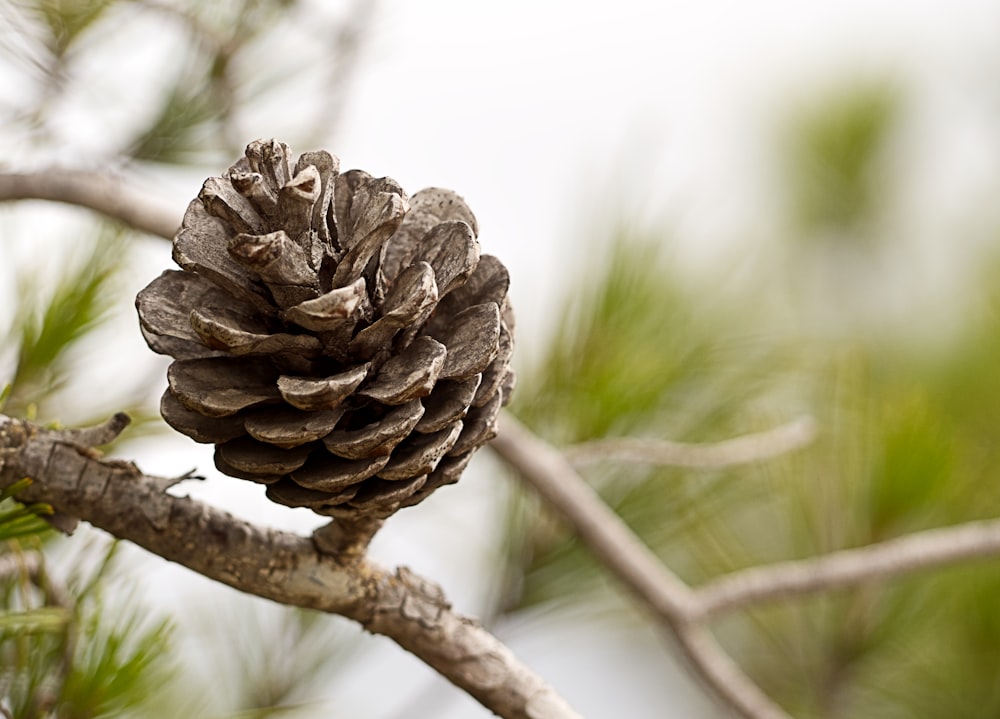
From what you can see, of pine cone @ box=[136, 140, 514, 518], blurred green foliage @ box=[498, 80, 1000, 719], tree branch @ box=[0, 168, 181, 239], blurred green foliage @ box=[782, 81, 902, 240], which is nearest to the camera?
pine cone @ box=[136, 140, 514, 518]

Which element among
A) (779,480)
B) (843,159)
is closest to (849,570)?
(779,480)

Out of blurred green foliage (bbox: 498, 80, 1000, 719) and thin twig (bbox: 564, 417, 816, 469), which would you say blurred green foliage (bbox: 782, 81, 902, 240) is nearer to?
blurred green foliage (bbox: 498, 80, 1000, 719)

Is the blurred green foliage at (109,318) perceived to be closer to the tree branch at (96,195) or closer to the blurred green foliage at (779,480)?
the tree branch at (96,195)

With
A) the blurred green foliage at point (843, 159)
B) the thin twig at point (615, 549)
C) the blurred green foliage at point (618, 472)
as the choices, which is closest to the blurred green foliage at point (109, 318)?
the blurred green foliage at point (618, 472)

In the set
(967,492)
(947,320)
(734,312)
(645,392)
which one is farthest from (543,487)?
(947,320)

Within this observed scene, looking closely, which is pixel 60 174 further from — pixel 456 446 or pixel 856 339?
pixel 856 339

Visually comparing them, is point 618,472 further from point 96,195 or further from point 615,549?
point 96,195

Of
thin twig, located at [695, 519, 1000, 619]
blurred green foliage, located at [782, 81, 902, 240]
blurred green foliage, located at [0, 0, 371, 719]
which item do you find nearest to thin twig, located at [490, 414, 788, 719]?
thin twig, located at [695, 519, 1000, 619]
